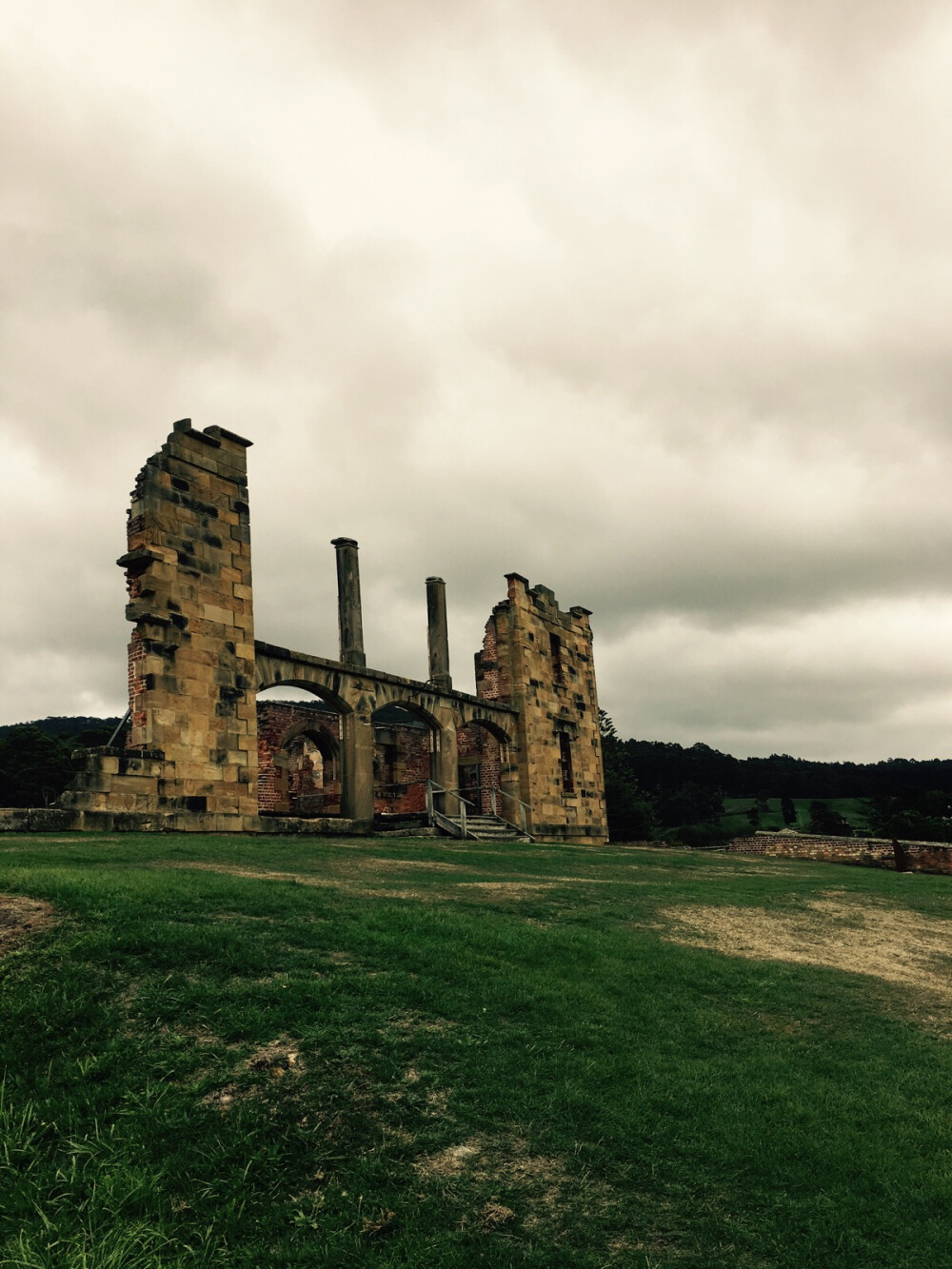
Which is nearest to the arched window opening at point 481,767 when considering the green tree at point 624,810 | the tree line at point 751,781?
the green tree at point 624,810

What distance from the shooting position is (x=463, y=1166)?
4.69 metres

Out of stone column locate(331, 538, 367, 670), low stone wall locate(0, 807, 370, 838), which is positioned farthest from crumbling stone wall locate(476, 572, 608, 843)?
low stone wall locate(0, 807, 370, 838)

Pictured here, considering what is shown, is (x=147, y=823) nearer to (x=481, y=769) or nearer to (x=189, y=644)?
(x=189, y=644)

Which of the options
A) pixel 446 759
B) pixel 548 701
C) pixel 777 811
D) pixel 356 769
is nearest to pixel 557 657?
pixel 548 701

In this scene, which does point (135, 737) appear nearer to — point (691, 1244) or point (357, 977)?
point (357, 977)

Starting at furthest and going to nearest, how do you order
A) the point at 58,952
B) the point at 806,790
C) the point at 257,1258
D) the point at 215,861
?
1. the point at 806,790
2. the point at 215,861
3. the point at 58,952
4. the point at 257,1258

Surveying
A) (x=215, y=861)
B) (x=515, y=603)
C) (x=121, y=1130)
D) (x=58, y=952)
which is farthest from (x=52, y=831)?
(x=515, y=603)

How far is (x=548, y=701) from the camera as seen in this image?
30.4 m

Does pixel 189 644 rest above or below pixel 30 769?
above

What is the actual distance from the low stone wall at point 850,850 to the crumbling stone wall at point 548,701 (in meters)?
5.09

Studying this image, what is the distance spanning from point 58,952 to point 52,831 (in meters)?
8.31

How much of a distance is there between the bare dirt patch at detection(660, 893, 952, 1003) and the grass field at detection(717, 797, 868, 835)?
58.4 meters

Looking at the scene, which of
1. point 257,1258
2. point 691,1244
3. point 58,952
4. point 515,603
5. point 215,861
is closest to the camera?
point 257,1258

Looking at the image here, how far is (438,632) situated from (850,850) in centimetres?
1315
